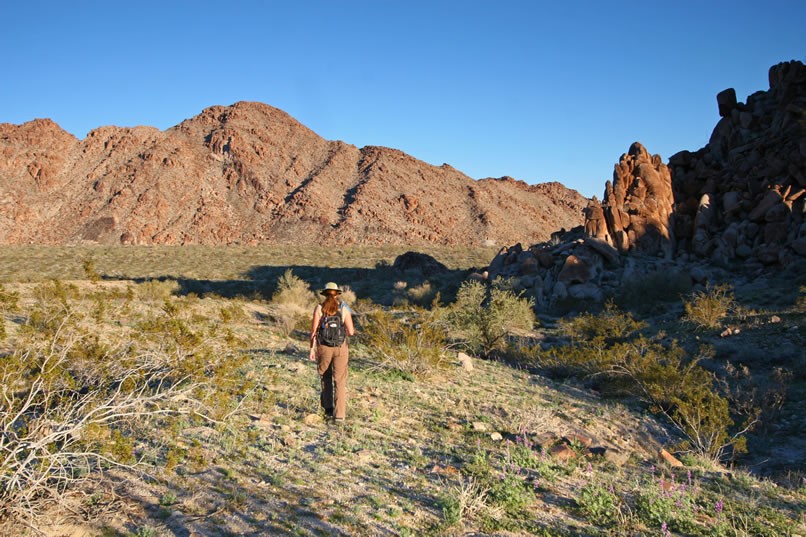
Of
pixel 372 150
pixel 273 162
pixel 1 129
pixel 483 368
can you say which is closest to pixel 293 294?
pixel 483 368

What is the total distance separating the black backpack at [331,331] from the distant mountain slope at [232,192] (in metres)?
46.7

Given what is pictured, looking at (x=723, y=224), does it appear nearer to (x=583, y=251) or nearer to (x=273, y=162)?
(x=583, y=251)

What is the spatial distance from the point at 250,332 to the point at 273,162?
55658mm

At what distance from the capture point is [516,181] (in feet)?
270

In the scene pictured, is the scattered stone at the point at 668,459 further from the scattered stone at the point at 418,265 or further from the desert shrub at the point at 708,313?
the scattered stone at the point at 418,265

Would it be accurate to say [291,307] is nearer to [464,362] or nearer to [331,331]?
[464,362]

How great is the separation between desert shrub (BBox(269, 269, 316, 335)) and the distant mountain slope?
31273 mm

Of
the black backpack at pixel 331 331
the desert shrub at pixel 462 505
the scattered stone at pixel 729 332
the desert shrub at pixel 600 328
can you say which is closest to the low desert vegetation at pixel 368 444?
the desert shrub at pixel 462 505

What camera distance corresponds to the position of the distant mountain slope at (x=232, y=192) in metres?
52.5

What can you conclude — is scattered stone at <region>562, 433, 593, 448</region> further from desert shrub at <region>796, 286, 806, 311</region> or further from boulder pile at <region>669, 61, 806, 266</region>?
boulder pile at <region>669, 61, 806, 266</region>

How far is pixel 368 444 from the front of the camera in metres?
5.00

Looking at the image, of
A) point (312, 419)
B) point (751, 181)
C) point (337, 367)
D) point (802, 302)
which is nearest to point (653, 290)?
point (802, 302)

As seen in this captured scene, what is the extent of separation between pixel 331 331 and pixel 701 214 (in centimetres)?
2212

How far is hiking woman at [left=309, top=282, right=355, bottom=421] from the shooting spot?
5.56m
